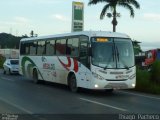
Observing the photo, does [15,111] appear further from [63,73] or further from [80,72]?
[63,73]

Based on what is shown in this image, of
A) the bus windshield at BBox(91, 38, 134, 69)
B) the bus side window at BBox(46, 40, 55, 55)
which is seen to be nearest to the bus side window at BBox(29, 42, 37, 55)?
the bus side window at BBox(46, 40, 55, 55)

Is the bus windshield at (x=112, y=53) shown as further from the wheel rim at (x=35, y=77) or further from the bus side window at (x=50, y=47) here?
the wheel rim at (x=35, y=77)

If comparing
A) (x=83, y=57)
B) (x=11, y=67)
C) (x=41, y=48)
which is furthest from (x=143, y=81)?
(x=11, y=67)

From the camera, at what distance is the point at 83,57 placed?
19047mm

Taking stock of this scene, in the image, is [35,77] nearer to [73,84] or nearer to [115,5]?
[73,84]

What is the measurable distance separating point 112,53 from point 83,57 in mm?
1388

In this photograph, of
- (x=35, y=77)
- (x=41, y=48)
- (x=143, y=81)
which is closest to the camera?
(x=143, y=81)

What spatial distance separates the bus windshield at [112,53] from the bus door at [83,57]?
0.45 m

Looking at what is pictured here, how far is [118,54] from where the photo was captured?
18.6 m

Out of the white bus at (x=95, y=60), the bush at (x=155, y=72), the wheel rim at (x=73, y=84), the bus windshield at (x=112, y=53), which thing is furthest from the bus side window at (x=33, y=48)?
the bus windshield at (x=112, y=53)

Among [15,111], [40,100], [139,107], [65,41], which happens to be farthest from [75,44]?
[15,111]

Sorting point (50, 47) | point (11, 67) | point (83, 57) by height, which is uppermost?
point (50, 47)

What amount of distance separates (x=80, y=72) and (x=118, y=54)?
6.57 feet

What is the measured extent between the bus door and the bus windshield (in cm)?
45
